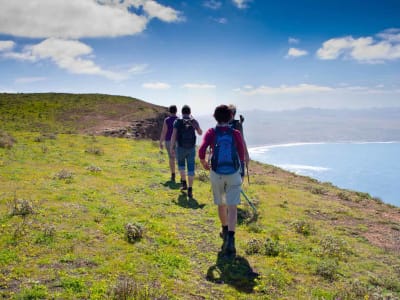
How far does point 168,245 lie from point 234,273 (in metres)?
1.95

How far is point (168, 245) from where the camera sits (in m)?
7.71

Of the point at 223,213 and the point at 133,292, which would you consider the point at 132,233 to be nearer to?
the point at 223,213

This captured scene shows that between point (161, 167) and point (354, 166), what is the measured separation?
196614mm

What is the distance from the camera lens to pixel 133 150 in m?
24.8

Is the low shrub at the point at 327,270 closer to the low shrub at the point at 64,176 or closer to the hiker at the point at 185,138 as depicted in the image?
the hiker at the point at 185,138

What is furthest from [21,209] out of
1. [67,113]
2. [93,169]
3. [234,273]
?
[67,113]

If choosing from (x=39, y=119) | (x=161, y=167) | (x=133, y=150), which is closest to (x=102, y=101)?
(x=39, y=119)

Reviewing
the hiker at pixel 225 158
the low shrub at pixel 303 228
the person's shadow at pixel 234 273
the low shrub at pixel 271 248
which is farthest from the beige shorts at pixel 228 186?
the low shrub at pixel 303 228

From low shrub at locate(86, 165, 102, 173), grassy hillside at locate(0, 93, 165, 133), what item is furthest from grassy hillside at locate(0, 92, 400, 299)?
grassy hillside at locate(0, 93, 165, 133)

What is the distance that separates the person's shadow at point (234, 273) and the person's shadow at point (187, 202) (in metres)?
3.98

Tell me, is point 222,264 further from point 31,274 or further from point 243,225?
point 31,274

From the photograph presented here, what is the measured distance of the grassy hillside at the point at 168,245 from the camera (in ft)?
19.0

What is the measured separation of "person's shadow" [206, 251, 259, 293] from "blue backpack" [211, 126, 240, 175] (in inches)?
82.8

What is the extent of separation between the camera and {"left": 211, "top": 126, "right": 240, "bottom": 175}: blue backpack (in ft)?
22.1
